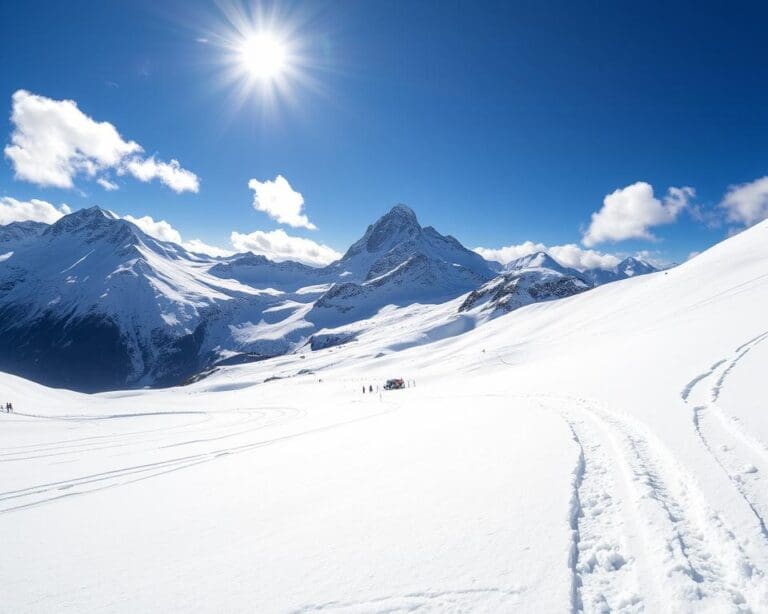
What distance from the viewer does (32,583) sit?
16.8ft

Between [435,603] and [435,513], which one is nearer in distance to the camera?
[435,603]

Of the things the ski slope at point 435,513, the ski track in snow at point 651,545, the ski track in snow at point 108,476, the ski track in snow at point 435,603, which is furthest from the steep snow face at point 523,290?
the ski track in snow at point 435,603

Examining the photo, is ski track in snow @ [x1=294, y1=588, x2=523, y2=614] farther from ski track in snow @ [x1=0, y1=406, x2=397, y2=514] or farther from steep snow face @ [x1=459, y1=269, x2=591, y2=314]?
steep snow face @ [x1=459, y1=269, x2=591, y2=314]

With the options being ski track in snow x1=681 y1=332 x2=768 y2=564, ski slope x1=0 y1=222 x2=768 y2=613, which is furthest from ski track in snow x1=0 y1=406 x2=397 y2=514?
ski track in snow x1=681 y1=332 x2=768 y2=564

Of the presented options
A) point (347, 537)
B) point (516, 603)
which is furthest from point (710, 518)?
point (347, 537)

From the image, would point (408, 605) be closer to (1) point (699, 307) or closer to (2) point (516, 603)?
(2) point (516, 603)

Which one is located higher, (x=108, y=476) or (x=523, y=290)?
(x=523, y=290)

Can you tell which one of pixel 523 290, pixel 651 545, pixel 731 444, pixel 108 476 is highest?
pixel 523 290

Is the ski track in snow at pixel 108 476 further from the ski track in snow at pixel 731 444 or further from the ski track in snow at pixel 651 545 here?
the ski track in snow at pixel 731 444

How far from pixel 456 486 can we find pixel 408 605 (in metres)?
3.26

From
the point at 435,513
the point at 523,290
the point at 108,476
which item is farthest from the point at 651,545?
the point at 523,290

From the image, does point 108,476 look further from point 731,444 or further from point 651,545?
point 731,444

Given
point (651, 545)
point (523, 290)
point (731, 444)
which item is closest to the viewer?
point (651, 545)

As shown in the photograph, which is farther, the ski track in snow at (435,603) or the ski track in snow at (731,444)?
the ski track in snow at (731,444)
